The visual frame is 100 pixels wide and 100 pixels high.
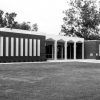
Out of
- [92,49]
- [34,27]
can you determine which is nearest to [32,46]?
[92,49]

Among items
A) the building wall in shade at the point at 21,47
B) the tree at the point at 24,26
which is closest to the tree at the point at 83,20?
the tree at the point at 24,26

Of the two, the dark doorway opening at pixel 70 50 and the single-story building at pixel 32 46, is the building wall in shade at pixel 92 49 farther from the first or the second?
the dark doorway opening at pixel 70 50

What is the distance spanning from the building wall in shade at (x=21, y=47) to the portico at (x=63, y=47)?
377 cm

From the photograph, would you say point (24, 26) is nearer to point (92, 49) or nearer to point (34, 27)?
point (34, 27)

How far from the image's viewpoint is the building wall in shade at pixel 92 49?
53.4 m

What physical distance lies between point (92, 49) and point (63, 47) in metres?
5.40

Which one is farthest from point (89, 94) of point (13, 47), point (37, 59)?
point (37, 59)

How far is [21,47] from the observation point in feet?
133

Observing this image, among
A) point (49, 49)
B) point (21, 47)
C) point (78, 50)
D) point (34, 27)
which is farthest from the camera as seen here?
point (34, 27)

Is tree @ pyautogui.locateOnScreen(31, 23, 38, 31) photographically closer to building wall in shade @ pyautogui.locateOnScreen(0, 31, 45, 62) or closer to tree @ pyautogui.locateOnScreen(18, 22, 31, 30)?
tree @ pyautogui.locateOnScreen(18, 22, 31, 30)

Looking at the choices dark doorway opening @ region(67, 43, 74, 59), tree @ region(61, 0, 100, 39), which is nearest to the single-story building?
dark doorway opening @ region(67, 43, 74, 59)

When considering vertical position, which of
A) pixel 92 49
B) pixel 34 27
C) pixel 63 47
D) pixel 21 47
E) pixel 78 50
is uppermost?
pixel 34 27

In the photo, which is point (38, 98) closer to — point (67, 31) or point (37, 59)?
point (37, 59)

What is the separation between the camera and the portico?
4869cm
